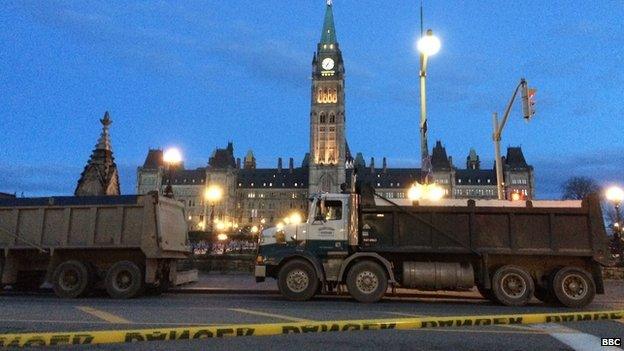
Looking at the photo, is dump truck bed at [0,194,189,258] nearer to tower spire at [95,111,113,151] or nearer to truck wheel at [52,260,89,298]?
truck wheel at [52,260,89,298]

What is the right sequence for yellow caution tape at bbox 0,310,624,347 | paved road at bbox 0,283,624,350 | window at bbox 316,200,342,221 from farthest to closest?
window at bbox 316,200,342,221
paved road at bbox 0,283,624,350
yellow caution tape at bbox 0,310,624,347

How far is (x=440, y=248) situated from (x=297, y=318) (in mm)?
5910

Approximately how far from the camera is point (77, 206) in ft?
50.6

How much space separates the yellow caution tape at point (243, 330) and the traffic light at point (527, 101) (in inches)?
370

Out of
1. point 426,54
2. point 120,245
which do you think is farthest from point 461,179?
point 120,245

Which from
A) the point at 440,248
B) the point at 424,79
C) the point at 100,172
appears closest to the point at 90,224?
the point at 440,248

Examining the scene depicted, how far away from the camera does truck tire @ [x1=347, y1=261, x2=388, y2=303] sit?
535 inches

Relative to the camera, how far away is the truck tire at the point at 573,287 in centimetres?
1338

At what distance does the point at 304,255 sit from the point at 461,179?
150 metres

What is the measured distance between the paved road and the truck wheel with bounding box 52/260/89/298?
1.75ft

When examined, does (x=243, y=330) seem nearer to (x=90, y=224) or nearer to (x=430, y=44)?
(x=90, y=224)

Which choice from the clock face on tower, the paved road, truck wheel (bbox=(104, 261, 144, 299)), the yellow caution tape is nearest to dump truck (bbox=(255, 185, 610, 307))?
the paved road

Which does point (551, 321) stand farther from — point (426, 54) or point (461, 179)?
point (461, 179)

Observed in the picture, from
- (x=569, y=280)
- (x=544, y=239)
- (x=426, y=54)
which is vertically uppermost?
(x=426, y=54)
